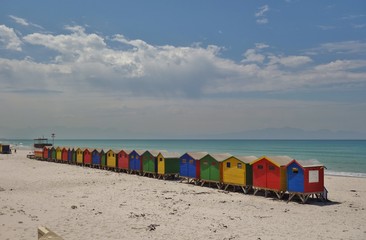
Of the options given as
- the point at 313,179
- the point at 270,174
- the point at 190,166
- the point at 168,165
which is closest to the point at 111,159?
the point at 168,165

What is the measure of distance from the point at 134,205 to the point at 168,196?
12.6 ft

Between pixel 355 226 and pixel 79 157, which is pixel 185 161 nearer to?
pixel 355 226

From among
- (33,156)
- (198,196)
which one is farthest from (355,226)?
(33,156)

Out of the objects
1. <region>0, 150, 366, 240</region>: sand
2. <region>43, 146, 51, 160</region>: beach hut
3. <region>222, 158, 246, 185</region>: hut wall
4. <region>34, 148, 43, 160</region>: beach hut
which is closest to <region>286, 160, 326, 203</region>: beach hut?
<region>0, 150, 366, 240</region>: sand

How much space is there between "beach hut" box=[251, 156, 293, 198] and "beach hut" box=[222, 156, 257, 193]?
782mm

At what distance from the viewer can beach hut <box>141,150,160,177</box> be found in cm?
3634

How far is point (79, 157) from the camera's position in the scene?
51156 millimetres

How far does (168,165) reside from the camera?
35188mm

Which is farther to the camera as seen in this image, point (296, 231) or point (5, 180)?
point (5, 180)

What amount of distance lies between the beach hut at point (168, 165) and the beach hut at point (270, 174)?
1056 centimetres

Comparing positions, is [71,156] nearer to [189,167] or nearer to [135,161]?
[135,161]

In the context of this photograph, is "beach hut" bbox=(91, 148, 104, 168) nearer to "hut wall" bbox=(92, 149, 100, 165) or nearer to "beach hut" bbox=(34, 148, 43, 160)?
"hut wall" bbox=(92, 149, 100, 165)

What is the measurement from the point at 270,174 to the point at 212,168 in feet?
19.2

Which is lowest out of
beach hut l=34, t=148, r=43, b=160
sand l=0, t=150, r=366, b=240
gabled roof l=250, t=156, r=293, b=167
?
sand l=0, t=150, r=366, b=240
